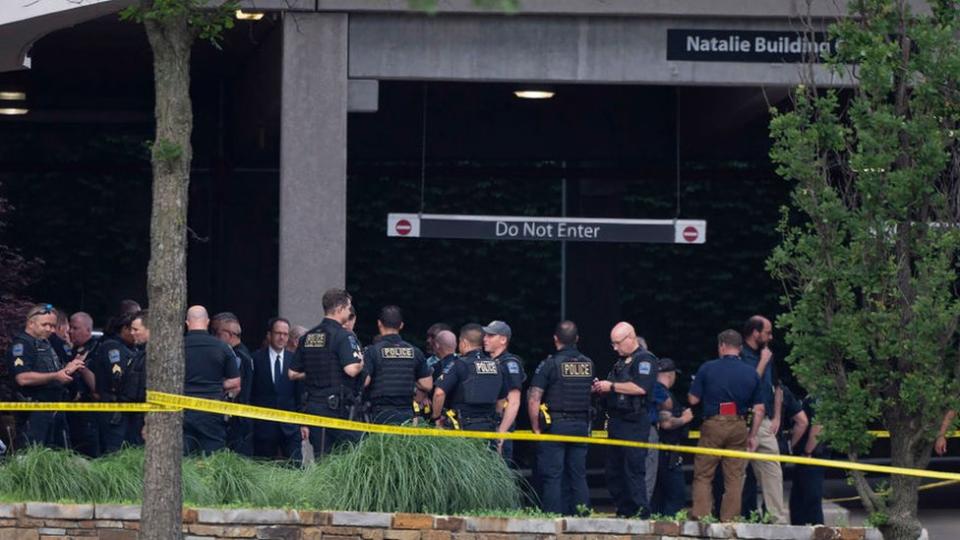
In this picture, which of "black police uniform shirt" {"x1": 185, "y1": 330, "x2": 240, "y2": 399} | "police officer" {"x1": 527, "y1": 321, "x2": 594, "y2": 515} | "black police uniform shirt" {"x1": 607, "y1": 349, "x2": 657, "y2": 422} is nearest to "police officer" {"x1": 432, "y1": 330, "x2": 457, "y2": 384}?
"police officer" {"x1": 527, "y1": 321, "x2": 594, "y2": 515}

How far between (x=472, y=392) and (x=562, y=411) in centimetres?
82

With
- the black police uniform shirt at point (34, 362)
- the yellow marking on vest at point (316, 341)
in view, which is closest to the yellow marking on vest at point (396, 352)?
the yellow marking on vest at point (316, 341)

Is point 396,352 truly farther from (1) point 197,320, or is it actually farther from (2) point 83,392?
(2) point 83,392

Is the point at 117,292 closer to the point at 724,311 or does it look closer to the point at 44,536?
the point at 724,311

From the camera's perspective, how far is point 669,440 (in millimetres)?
14820

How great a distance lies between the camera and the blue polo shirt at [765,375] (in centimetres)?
1398

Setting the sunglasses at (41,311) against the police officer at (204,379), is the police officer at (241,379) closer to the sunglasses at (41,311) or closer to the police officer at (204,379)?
the police officer at (204,379)

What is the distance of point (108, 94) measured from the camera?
22453mm

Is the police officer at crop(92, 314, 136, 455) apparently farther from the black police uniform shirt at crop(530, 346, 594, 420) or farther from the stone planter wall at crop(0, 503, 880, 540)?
the black police uniform shirt at crop(530, 346, 594, 420)

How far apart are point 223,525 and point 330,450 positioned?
1715 millimetres

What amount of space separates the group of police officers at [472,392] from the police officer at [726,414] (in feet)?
0.04

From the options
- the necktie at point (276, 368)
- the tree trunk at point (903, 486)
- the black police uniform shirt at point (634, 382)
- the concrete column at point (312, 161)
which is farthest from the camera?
the concrete column at point (312, 161)

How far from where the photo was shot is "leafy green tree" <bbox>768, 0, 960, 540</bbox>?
418 inches

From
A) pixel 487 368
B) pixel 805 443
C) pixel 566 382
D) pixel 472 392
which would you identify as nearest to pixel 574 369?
pixel 566 382
